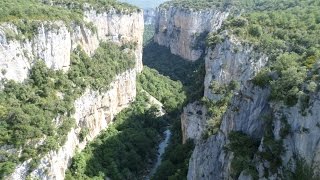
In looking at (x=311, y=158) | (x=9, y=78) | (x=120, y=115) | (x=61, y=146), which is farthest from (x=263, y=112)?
(x=120, y=115)

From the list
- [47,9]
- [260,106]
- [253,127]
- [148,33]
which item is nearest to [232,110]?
[253,127]

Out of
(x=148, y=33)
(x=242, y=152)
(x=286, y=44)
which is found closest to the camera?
(x=242, y=152)

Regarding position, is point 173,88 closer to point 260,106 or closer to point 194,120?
point 194,120

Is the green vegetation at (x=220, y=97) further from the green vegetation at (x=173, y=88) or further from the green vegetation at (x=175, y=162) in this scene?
the green vegetation at (x=175, y=162)

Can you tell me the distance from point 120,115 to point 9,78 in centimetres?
2960

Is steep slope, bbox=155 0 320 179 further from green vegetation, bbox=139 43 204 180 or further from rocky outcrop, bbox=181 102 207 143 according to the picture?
green vegetation, bbox=139 43 204 180

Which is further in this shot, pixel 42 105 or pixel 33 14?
pixel 33 14

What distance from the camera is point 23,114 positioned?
5359cm

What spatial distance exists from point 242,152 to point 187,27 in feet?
294

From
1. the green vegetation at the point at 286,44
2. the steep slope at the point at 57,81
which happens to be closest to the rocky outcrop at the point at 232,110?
the green vegetation at the point at 286,44

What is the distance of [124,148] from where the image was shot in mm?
72875

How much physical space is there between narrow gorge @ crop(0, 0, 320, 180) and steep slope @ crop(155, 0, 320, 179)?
0.11 m

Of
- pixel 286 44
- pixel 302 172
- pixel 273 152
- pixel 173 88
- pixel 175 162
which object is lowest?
pixel 173 88

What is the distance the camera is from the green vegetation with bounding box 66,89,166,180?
211ft
